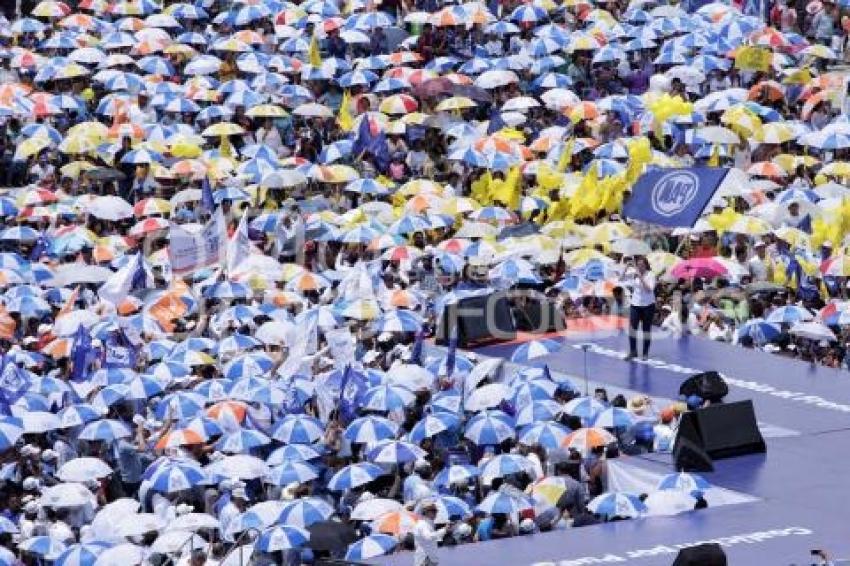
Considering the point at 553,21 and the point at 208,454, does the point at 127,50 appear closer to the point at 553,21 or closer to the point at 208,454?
the point at 553,21

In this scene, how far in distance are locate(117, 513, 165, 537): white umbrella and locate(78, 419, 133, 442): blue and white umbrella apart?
3.13 meters

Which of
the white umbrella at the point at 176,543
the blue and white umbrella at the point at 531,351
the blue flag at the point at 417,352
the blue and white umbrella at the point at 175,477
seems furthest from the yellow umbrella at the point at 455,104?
the white umbrella at the point at 176,543

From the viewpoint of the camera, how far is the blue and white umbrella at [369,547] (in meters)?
29.7

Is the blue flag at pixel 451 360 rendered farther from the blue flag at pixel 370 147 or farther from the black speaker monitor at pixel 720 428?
the blue flag at pixel 370 147

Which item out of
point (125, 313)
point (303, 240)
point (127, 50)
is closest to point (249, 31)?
point (127, 50)

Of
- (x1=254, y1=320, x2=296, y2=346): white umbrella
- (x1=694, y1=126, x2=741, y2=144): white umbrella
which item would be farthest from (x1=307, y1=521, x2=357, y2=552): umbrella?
(x1=694, y1=126, x2=741, y2=144): white umbrella

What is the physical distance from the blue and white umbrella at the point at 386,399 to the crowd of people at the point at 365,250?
0.13ft

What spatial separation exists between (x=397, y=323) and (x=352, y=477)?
5423 mm

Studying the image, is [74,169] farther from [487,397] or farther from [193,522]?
[193,522]

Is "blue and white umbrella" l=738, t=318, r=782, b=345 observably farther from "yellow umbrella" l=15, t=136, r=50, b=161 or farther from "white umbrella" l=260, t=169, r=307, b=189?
"yellow umbrella" l=15, t=136, r=50, b=161

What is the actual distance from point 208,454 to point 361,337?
449cm

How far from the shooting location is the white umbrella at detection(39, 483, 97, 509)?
31.9 m

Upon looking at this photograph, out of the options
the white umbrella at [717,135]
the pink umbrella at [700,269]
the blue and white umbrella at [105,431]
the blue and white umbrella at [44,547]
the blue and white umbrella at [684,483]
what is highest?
the white umbrella at [717,135]

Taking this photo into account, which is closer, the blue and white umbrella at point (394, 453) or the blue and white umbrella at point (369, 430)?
the blue and white umbrella at point (394, 453)
